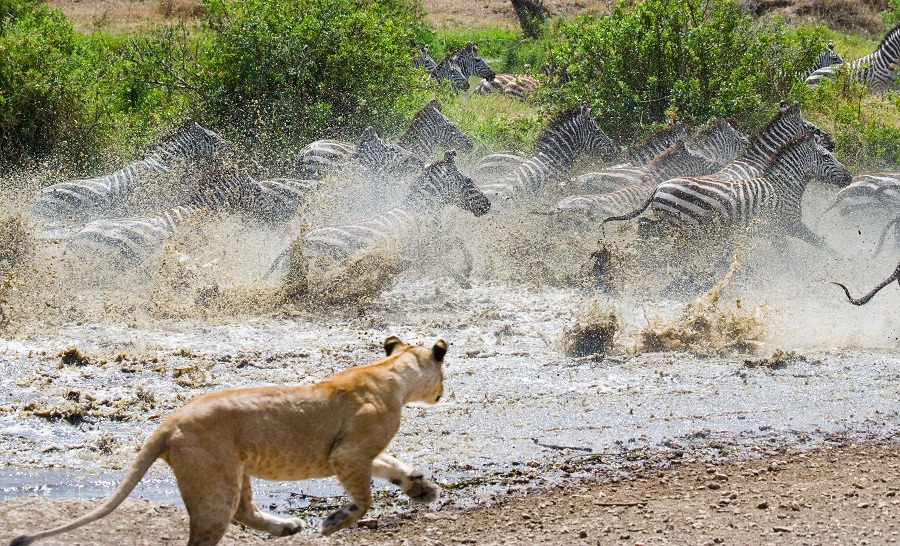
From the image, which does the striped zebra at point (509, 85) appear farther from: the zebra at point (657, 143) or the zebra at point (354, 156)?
the zebra at point (354, 156)

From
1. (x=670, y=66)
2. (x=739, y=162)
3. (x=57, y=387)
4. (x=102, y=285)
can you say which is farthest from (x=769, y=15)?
(x=57, y=387)

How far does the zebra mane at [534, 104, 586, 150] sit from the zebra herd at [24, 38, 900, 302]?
0.02 m

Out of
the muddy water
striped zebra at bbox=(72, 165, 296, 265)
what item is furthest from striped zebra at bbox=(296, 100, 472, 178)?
the muddy water

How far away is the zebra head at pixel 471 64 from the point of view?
24.2 metres

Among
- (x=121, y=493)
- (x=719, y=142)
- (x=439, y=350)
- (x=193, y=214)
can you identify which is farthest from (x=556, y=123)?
(x=121, y=493)

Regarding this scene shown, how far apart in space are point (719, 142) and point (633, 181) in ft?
6.38

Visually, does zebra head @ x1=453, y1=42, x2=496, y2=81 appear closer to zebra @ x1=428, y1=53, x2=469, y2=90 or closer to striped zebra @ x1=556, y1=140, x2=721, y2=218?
zebra @ x1=428, y1=53, x2=469, y2=90

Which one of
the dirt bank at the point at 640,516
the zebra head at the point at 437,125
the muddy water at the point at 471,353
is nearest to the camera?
the dirt bank at the point at 640,516

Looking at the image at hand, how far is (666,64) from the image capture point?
1532cm

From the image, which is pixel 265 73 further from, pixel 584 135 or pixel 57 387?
pixel 57 387

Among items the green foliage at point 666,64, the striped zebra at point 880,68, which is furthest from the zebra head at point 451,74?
the green foliage at point 666,64

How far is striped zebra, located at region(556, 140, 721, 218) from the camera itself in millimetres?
12641

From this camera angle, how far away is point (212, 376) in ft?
26.7

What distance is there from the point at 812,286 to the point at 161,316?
6420mm
